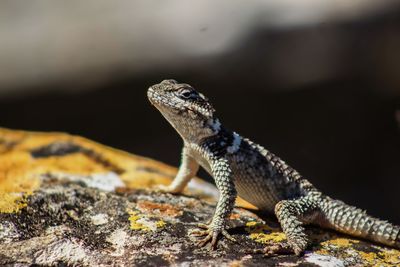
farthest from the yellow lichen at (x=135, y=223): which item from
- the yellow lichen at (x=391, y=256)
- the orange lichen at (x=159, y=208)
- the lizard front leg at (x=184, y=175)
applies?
the yellow lichen at (x=391, y=256)

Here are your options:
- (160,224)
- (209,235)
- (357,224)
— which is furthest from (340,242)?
(160,224)

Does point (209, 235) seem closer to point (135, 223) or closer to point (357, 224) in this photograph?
point (135, 223)

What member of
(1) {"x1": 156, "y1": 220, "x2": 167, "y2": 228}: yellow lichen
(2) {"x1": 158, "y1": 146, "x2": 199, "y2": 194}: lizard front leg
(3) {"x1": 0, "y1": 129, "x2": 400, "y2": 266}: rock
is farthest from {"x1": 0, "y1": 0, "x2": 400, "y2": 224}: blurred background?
(1) {"x1": 156, "y1": 220, "x2": 167, "y2": 228}: yellow lichen

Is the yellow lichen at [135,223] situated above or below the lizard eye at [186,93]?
below

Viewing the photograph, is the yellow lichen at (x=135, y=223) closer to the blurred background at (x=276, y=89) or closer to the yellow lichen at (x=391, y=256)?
the yellow lichen at (x=391, y=256)

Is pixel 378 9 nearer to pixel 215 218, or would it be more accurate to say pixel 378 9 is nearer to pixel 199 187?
pixel 199 187

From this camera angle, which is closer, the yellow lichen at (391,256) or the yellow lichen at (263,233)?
the yellow lichen at (391,256)

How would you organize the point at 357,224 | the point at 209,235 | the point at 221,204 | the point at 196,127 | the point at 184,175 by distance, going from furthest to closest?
the point at 184,175, the point at 196,127, the point at 357,224, the point at 221,204, the point at 209,235

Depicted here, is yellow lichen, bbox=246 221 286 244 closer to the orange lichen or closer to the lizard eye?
the orange lichen
